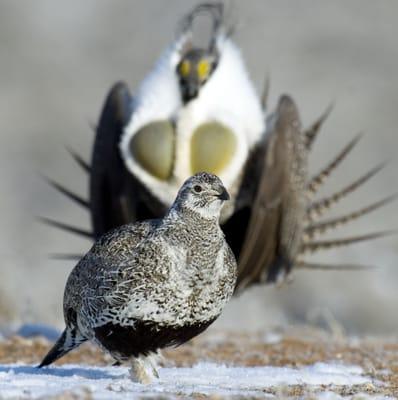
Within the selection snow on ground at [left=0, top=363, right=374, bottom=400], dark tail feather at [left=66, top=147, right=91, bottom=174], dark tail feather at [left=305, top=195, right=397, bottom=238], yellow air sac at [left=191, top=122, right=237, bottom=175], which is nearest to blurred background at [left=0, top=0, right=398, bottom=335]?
yellow air sac at [left=191, top=122, right=237, bottom=175]

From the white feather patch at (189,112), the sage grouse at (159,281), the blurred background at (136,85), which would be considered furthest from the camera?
the blurred background at (136,85)

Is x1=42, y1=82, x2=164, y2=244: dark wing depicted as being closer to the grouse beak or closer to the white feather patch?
the white feather patch

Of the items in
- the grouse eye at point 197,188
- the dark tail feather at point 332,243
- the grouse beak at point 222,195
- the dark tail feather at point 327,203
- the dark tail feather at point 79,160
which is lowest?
the dark tail feather at point 332,243

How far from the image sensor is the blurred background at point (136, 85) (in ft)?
39.9

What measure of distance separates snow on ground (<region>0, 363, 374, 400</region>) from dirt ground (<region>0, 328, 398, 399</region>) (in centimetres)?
25

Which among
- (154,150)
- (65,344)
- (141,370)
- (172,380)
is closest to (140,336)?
(141,370)

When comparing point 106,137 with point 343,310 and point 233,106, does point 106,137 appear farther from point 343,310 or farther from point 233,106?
point 343,310

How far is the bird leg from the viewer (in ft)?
14.7

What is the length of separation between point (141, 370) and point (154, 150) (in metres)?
3.36

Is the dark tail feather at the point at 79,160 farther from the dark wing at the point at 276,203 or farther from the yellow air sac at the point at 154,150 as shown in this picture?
the dark wing at the point at 276,203

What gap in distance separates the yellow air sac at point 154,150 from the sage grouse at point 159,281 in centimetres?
310

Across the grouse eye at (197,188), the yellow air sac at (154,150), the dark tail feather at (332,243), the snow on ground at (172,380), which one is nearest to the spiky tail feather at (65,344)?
the snow on ground at (172,380)

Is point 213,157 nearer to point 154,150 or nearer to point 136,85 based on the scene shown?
point 154,150

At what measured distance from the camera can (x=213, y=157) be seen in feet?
25.5
